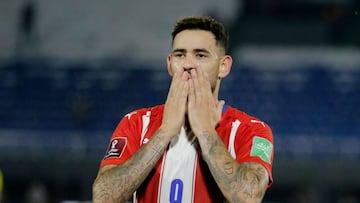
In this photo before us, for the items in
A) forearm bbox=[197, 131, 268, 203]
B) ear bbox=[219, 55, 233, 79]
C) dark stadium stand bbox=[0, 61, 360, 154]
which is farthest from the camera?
dark stadium stand bbox=[0, 61, 360, 154]

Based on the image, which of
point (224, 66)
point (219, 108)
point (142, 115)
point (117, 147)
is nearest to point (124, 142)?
point (117, 147)

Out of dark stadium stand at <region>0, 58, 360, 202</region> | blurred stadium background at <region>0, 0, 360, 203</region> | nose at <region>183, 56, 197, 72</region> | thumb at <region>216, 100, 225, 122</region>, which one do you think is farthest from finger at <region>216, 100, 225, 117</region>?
dark stadium stand at <region>0, 58, 360, 202</region>

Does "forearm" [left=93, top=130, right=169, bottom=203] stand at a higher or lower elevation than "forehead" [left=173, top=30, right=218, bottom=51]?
lower

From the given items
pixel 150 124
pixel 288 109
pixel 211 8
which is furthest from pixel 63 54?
pixel 150 124

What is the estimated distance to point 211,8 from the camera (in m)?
20.1

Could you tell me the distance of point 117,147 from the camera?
11.7 ft

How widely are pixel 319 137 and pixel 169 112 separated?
535 inches

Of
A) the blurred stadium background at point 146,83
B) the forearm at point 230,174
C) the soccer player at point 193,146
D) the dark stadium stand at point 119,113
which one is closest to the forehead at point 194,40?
the soccer player at point 193,146

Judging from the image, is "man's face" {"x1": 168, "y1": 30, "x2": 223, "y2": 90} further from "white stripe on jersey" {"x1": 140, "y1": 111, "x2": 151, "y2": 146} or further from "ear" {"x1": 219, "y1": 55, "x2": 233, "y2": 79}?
"white stripe on jersey" {"x1": 140, "y1": 111, "x2": 151, "y2": 146}

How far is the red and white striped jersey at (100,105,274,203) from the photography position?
348 centimetres

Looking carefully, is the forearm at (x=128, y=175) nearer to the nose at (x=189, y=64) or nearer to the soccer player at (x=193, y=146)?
the soccer player at (x=193, y=146)

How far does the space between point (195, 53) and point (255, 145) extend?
0.44 meters

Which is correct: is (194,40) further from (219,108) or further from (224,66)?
(219,108)

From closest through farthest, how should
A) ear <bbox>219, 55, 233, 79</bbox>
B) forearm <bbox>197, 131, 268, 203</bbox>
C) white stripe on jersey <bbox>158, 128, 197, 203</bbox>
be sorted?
forearm <bbox>197, 131, 268, 203</bbox>
white stripe on jersey <bbox>158, 128, 197, 203</bbox>
ear <bbox>219, 55, 233, 79</bbox>
